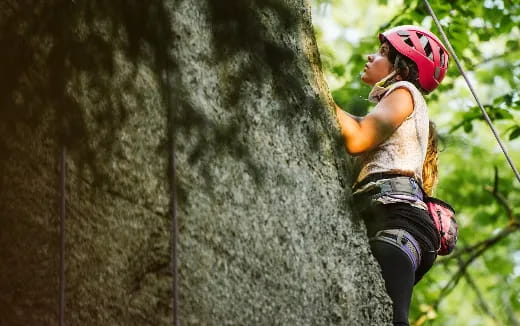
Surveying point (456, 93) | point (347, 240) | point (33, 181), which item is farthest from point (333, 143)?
point (456, 93)

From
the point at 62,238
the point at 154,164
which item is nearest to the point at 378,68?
the point at 154,164

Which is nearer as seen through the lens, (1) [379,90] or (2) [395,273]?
(2) [395,273]

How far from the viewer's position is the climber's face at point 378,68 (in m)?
3.38

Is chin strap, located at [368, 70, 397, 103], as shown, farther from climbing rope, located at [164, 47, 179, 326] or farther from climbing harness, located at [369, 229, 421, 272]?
climbing rope, located at [164, 47, 179, 326]

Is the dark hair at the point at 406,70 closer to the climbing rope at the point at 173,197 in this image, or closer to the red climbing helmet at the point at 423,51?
the red climbing helmet at the point at 423,51

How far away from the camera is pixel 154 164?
2215 millimetres

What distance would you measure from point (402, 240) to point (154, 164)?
42.9 inches

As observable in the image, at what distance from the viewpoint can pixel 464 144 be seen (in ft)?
27.9

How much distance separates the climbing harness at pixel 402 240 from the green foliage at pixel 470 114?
904mm

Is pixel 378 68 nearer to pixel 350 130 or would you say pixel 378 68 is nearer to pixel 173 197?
pixel 350 130

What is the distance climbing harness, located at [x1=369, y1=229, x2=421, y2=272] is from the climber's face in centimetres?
81

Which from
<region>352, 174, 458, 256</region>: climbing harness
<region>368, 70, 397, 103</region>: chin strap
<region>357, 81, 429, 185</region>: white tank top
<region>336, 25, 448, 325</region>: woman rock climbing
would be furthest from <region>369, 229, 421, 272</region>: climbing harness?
<region>368, 70, 397, 103</region>: chin strap

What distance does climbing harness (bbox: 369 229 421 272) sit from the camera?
111 inches

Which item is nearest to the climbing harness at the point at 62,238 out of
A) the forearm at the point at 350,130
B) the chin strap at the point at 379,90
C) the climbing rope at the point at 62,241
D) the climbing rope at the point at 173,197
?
the climbing rope at the point at 62,241
